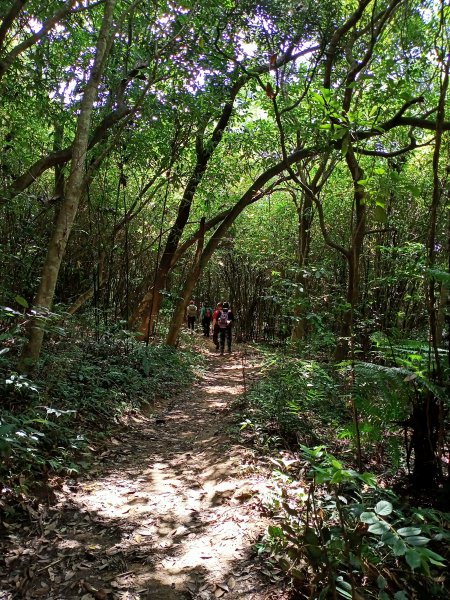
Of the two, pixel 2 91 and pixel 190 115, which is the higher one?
pixel 190 115

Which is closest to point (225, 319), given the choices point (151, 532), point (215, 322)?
point (215, 322)

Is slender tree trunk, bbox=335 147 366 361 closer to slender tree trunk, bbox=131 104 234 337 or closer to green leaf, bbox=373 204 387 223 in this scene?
green leaf, bbox=373 204 387 223

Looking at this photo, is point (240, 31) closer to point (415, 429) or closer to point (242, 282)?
point (415, 429)

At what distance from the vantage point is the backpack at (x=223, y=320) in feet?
43.7

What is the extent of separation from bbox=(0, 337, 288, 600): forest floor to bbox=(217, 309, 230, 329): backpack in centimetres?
824

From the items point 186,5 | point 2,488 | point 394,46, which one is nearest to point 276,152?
point 394,46

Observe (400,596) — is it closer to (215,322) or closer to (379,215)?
(379,215)

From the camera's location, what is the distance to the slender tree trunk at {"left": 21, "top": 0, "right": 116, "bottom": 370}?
188 inches

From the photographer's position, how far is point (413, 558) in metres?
1.64

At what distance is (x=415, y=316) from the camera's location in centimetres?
1077

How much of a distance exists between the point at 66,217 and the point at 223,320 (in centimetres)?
893

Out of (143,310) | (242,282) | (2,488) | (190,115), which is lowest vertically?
(2,488)

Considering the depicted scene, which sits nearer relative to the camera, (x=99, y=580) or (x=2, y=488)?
(x=99, y=580)

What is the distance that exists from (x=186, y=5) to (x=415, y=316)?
8.53 metres
